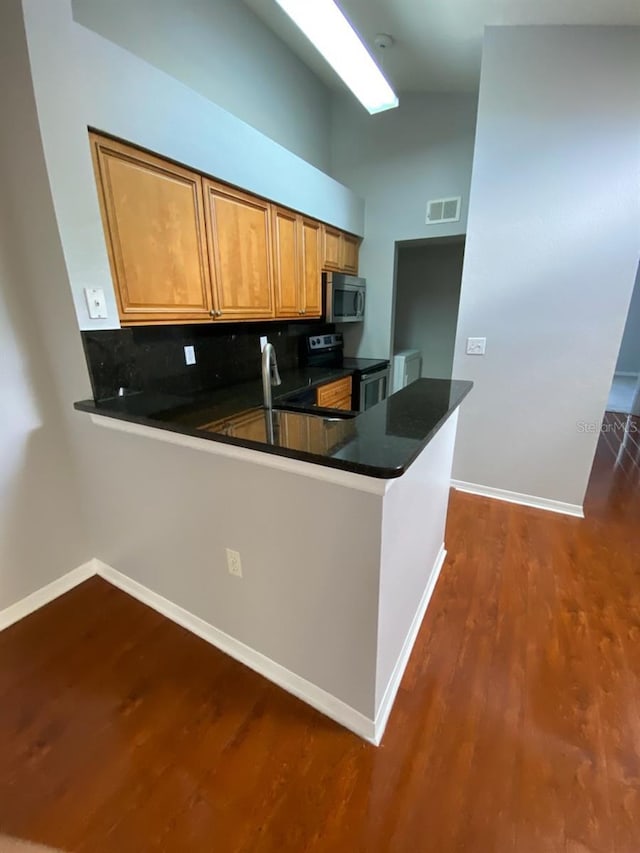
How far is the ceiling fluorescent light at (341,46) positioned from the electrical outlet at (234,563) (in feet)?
7.16

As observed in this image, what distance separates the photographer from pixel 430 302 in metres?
4.79

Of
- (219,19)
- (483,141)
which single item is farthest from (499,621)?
(219,19)

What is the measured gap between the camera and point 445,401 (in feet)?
4.80

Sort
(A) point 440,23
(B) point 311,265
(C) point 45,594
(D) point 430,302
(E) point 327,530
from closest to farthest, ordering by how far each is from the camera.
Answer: (E) point 327,530
(C) point 45,594
(A) point 440,23
(B) point 311,265
(D) point 430,302

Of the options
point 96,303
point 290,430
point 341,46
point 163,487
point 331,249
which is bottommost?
point 163,487

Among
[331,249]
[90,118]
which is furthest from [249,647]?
[331,249]

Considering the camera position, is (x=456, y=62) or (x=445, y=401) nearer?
(x=445, y=401)

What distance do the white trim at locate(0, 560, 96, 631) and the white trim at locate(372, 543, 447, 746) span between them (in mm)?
1726

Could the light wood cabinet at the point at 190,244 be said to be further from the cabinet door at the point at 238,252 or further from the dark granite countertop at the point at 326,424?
the dark granite countertop at the point at 326,424

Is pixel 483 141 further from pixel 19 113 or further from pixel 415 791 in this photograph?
pixel 415 791

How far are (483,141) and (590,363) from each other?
1.57 metres

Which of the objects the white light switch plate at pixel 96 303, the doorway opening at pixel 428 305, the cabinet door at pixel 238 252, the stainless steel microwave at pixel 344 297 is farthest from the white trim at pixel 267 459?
the doorway opening at pixel 428 305

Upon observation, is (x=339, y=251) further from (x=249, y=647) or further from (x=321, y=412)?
(x=249, y=647)

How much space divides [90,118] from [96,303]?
71 cm
